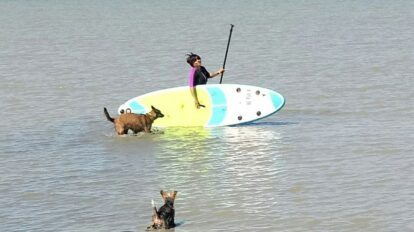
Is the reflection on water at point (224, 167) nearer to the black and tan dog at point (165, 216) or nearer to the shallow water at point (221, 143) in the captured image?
the shallow water at point (221, 143)

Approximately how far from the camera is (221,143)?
784 inches

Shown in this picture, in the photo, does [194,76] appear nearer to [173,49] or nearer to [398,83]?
[398,83]

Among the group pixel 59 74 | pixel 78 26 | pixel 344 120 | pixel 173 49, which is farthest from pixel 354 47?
pixel 78 26

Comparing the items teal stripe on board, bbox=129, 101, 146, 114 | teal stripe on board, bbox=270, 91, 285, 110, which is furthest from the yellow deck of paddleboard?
teal stripe on board, bbox=270, 91, 285, 110

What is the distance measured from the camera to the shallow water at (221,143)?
1523 centimetres

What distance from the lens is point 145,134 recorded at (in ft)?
68.3

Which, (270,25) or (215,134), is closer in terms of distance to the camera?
(215,134)

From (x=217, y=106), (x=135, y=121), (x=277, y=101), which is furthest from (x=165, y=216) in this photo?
(x=277, y=101)

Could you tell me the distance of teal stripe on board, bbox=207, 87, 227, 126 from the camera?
21.4 metres

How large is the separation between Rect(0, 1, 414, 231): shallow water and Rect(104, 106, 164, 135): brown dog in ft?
0.61

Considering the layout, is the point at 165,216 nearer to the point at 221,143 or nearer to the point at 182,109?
the point at 221,143

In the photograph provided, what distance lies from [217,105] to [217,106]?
23 millimetres

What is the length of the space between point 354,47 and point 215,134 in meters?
15.1

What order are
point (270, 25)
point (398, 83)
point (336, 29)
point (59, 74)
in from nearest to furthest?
point (398, 83), point (59, 74), point (336, 29), point (270, 25)
